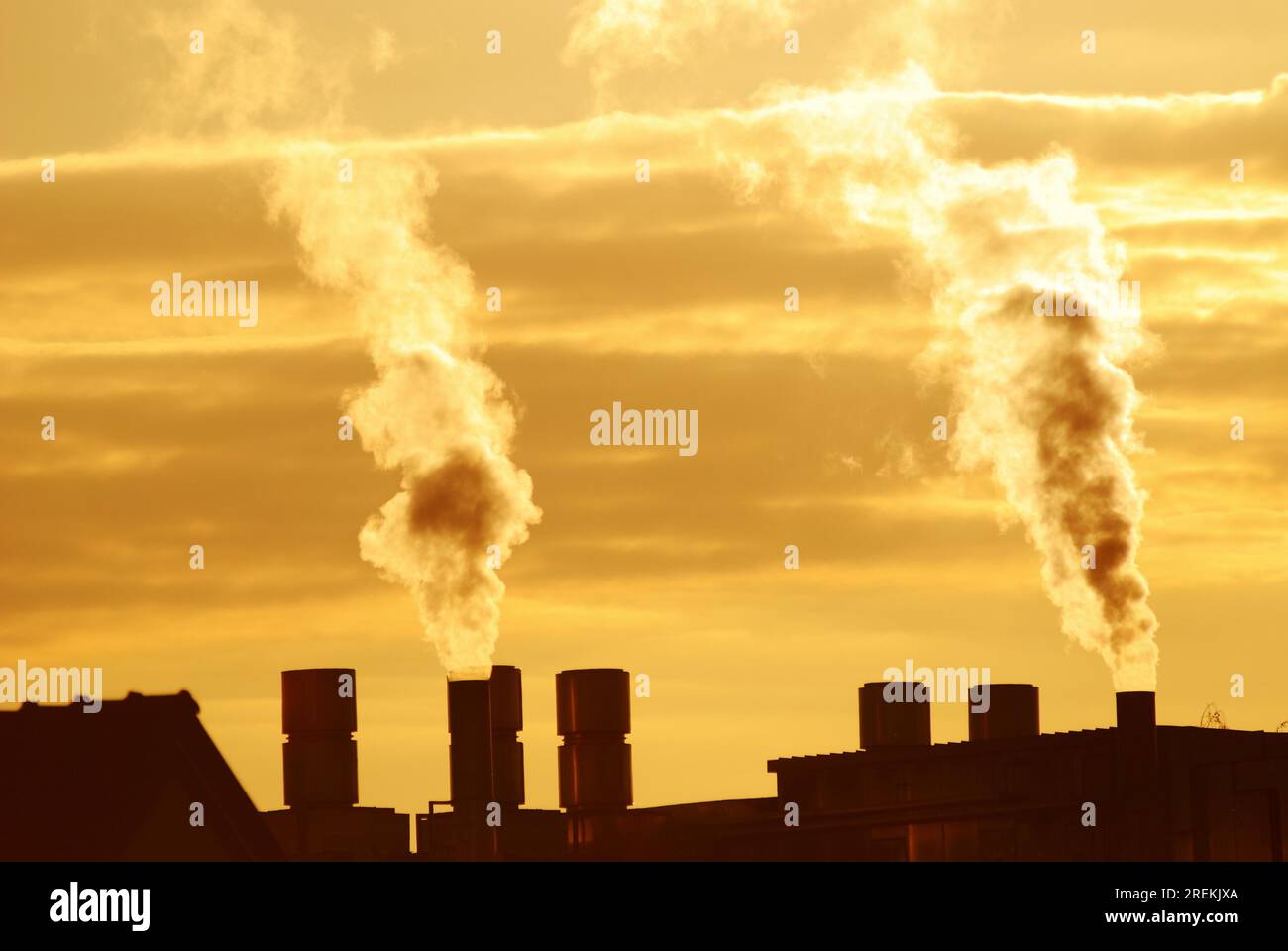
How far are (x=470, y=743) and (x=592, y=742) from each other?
5.94 metres

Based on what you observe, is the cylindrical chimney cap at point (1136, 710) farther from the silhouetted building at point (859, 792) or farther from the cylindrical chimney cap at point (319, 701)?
the cylindrical chimney cap at point (319, 701)

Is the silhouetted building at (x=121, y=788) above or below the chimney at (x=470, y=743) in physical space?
below

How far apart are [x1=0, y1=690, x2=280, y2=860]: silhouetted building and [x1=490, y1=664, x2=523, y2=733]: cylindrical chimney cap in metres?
33.6

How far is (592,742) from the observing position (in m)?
60.2

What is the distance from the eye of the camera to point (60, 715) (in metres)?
28.9

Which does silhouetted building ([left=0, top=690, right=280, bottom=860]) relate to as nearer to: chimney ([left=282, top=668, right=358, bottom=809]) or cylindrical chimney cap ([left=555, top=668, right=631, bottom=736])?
chimney ([left=282, top=668, right=358, bottom=809])

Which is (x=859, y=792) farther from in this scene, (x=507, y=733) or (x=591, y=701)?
(x=507, y=733)

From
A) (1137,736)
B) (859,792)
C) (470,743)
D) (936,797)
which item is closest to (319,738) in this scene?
(470,743)

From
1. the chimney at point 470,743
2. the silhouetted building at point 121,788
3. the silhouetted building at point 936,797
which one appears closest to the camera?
the silhouetted building at point 121,788

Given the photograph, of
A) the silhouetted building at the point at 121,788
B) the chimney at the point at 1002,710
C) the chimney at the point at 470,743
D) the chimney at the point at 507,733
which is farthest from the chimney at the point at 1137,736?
the silhouetted building at the point at 121,788

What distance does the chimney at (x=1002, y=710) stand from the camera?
5712 cm
